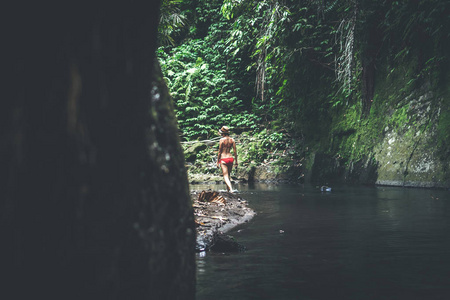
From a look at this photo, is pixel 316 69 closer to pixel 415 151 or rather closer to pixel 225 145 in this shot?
pixel 415 151

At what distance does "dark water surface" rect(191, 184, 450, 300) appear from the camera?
3.27 metres

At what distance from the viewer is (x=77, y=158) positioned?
62.9 inches

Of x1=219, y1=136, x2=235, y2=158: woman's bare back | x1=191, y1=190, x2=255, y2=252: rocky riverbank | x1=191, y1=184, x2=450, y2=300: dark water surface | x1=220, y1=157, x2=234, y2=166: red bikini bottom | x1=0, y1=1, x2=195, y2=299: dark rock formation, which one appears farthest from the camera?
x1=220, y1=157, x2=234, y2=166: red bikini bottom

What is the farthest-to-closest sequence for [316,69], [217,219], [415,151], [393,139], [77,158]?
[316,69], [393,139], [415,151], [217,219], [77,158]

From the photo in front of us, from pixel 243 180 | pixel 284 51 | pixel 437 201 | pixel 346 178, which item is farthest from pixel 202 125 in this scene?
pixel 437 201

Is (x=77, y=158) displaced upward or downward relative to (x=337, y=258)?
upward

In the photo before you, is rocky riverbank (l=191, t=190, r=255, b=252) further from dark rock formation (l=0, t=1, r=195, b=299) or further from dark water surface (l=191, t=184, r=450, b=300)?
dark rock formation (l=0, t=1, r=195, b=299)

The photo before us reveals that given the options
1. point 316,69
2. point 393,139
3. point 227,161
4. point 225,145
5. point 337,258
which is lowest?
point 337,258

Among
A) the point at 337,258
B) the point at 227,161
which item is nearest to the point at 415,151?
the point at 227,161

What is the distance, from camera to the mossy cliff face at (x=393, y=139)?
11047 mm

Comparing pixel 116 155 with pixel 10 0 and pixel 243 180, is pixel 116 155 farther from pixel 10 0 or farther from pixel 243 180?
pixel 243 180

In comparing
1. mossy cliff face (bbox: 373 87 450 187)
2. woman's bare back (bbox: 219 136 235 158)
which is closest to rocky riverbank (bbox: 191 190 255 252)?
woman's bare back (bbox: 219 136 235 158)

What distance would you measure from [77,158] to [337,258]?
10.7ft

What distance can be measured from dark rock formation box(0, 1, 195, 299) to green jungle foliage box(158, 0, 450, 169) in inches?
296
